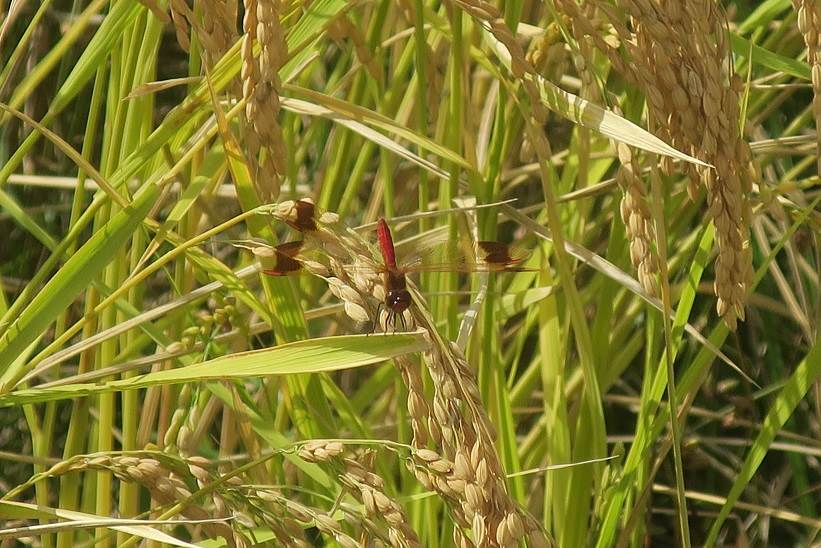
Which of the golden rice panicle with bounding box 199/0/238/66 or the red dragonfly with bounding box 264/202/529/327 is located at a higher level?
the golden rice panicle with bounding box 199/0/238/66

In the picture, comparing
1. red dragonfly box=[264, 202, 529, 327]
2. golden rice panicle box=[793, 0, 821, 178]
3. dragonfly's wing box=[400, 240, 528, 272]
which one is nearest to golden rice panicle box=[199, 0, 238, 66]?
red dragonfly box=[264, 202, 529, 327]

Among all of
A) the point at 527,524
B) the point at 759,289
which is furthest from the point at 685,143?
the point at 759,289

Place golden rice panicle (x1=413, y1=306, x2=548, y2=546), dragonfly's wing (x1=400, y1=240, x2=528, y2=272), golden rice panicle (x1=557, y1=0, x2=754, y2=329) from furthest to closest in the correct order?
dragonfly's wing (x1=400, y1=240, x2=528, y2=272)
golden rice panicle (x1=557, y1=0, x2=754, y2=329)
golden rice panicle (x1=413, y1=306, x2=548, y2=546)

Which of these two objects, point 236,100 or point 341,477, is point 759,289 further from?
point 341,477

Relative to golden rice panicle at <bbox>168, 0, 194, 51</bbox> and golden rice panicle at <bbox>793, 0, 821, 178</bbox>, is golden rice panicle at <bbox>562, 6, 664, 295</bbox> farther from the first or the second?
golden rice panicle at <bbox>168, 0, 194, 51</bbox>

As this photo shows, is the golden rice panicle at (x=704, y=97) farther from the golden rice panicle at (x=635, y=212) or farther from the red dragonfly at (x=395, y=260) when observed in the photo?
the red dragonfly at (x=395, y=260)

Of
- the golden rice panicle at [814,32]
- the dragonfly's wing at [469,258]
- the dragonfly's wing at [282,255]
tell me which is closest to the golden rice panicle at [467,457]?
the dragonfly's wing at [282,255]

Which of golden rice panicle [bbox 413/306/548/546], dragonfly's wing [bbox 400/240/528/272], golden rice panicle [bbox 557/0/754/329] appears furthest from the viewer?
dragonfly's wing [bbox 400/240/528/272]
